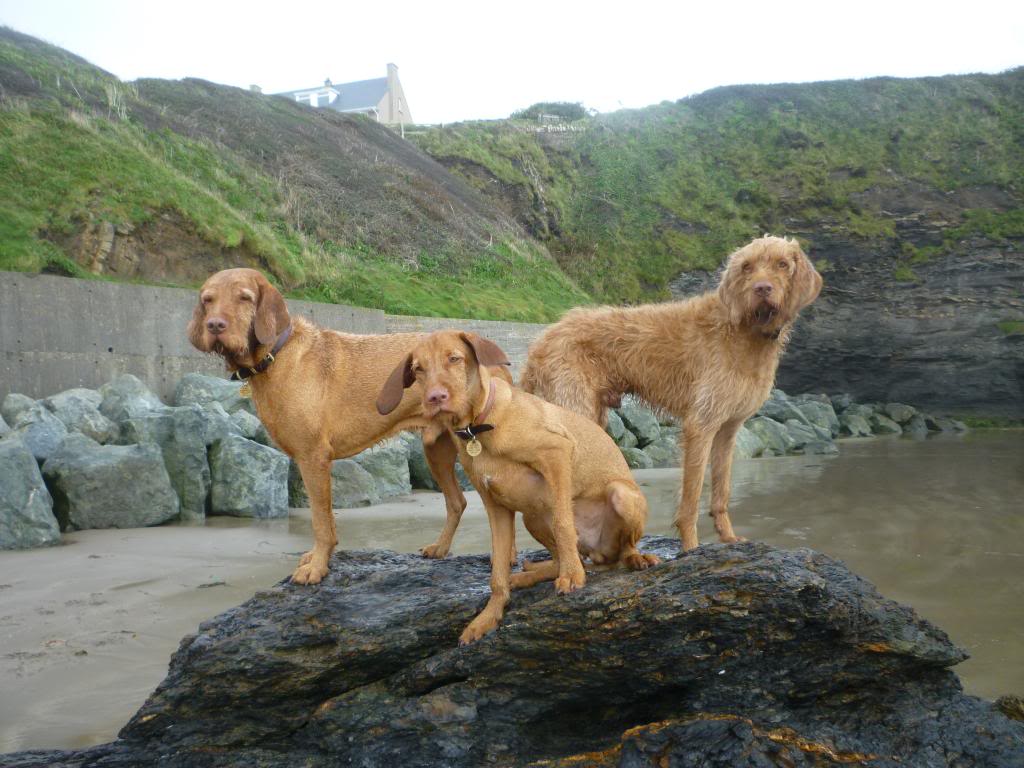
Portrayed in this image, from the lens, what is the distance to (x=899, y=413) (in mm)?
34812

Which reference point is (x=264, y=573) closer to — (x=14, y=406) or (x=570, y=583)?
(x=570, y=583)

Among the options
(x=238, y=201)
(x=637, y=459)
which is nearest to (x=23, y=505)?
(x=637, y=459)

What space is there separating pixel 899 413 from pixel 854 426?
15.6 ft

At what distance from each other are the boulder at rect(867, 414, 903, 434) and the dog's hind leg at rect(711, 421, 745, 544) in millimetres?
28327

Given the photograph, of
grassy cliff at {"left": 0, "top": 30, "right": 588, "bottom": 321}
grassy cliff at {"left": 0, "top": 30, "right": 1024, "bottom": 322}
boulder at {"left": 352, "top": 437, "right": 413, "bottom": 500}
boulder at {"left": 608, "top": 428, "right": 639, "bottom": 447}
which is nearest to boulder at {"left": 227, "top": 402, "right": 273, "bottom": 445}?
boulder at {"left": 352, "top": 437, "right": 413, "bottom": 500}

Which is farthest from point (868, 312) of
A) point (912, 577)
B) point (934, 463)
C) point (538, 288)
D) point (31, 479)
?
point (31, 479)

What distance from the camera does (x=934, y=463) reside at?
784 inches

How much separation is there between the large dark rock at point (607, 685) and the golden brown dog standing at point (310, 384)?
80 cm

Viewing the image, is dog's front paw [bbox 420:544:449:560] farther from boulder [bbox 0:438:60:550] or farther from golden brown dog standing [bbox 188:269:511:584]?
boulder [bbox 0:438:60:550]

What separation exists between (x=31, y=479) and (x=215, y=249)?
→ 10.8 metres

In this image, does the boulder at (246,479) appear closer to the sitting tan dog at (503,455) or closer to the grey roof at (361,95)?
the sitting tan dog at (503,455)

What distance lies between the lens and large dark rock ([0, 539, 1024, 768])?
378 centimetres

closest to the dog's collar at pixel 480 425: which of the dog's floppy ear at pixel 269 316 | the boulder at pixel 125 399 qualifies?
the dog's floppy ear at pixel 269 316

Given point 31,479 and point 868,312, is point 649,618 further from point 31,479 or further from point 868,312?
point 868,312
